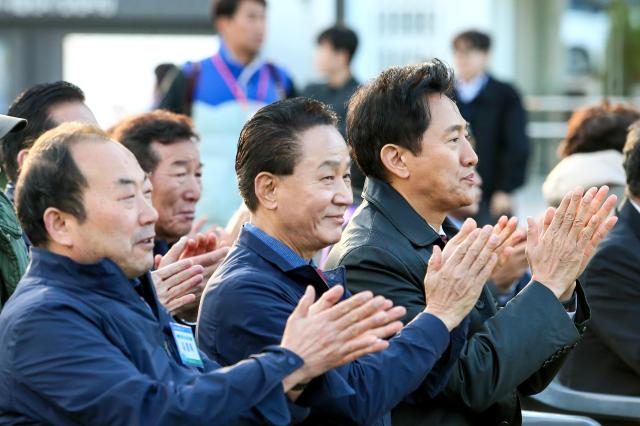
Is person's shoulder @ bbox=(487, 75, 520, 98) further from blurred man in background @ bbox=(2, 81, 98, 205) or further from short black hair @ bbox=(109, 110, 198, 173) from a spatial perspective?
blurred man in background @ bbox=(2, 81, 98, 205)

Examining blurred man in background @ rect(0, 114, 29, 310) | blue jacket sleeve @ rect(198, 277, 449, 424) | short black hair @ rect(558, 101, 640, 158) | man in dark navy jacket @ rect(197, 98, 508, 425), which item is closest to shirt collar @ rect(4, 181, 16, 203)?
blurred man in background @ rect(0, 114, 29, 310)

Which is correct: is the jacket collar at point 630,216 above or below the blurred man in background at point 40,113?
below

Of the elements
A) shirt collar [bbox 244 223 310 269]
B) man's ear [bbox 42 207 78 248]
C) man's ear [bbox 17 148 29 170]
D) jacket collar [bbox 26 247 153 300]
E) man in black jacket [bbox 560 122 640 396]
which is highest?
man's ear [bbox 42 207 78 248]

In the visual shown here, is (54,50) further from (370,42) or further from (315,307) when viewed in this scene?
(315,307)

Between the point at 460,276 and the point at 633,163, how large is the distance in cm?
167

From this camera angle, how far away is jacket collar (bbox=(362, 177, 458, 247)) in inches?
150

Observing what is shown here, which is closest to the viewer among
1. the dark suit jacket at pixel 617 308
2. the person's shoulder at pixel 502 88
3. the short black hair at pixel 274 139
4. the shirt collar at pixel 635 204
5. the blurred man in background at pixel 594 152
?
the short black hair at pixel 274 139

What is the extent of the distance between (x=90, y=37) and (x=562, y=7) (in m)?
4.49

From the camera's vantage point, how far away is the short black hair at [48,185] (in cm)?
293

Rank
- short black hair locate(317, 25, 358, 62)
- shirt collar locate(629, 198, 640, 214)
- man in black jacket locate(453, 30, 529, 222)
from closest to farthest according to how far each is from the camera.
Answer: shirt collar locate(629, 198, 640, 214), short black hair locate(317, 25, 358, 62), man in black jacket locate(453, 30, 529, 222)

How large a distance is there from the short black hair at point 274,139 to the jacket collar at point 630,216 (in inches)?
62.5

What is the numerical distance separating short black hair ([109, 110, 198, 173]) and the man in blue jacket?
1.84m

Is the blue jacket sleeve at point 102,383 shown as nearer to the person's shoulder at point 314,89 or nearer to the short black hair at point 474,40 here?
the person's shoulder at point 314,89

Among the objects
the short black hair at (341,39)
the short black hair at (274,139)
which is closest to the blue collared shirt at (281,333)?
the short black hair at (274,139)
